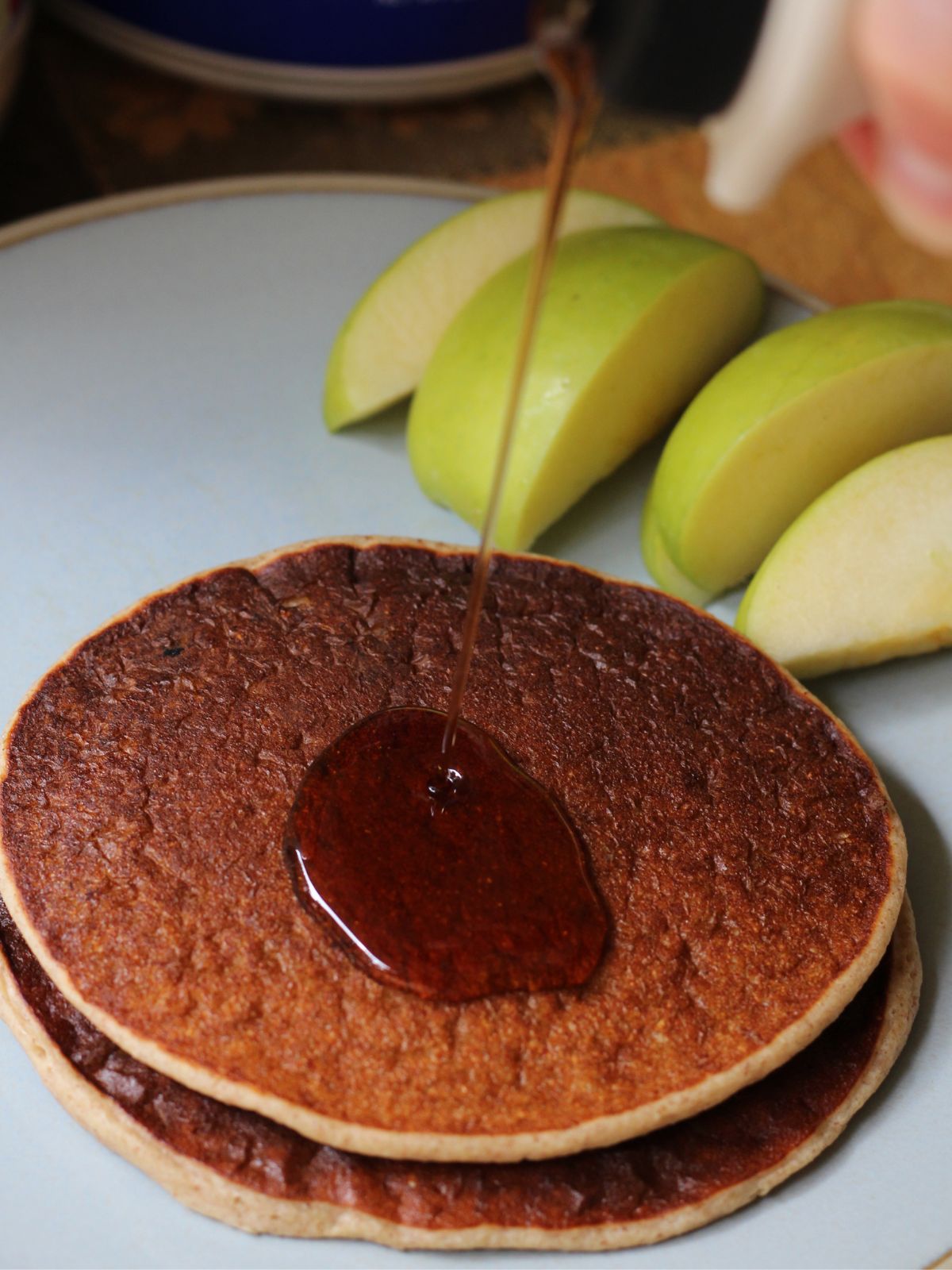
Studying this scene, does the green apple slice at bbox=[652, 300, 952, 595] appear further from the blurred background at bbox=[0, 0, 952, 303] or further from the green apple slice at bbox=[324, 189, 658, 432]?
the blurred background at bbox=[0, 0, 952, 303]

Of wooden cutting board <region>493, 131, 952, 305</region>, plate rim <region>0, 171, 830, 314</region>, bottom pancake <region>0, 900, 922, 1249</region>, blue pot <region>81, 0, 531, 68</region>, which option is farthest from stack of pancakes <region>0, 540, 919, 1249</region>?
blue pot <region>81, 0, 531, 68</region>

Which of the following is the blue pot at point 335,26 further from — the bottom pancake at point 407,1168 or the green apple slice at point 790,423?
the bottom pancake at point 407,1168

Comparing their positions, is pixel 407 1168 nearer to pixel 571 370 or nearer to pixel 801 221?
pixel 571 370

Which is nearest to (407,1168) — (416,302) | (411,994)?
(411,994)

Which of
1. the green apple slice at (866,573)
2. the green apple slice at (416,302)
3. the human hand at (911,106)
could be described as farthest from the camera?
the green apple slice at (416,302)

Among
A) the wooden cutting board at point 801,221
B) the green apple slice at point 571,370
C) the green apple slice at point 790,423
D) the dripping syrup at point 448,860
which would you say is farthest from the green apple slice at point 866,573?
the wooden cutting board at point 801,221
